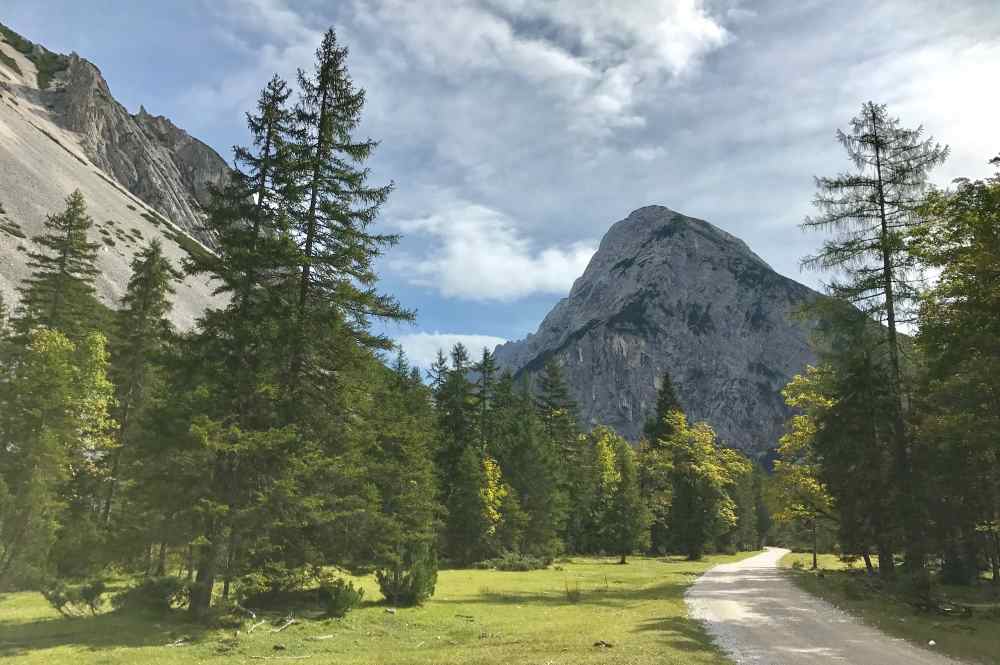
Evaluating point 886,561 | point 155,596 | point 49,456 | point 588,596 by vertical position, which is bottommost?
point 588,596

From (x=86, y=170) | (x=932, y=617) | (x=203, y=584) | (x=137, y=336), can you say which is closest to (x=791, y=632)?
(x=932, y=617)

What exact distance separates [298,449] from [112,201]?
122911 mm

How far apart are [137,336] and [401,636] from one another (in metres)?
24.5

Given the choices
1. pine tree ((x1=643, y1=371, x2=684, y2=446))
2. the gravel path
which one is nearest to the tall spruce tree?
the gravel path

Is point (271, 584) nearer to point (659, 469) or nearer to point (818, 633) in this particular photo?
point (818, 633)

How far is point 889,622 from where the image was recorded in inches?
687

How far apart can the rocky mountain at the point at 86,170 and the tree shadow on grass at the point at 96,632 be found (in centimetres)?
2798

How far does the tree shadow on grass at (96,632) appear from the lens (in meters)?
14.3

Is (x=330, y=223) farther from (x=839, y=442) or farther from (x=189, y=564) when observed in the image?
(x=839, y=442)

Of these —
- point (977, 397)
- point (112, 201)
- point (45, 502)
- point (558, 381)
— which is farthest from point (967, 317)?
point (112, 201)

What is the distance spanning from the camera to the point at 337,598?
20.1 m

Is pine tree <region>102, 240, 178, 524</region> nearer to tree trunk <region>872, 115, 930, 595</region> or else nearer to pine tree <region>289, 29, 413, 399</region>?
pine tree <region>289, 29, 413, 399</region>

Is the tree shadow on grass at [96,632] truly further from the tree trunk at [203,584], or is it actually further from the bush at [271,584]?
the bush at [271,584]

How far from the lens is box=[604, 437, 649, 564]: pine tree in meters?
53.7
